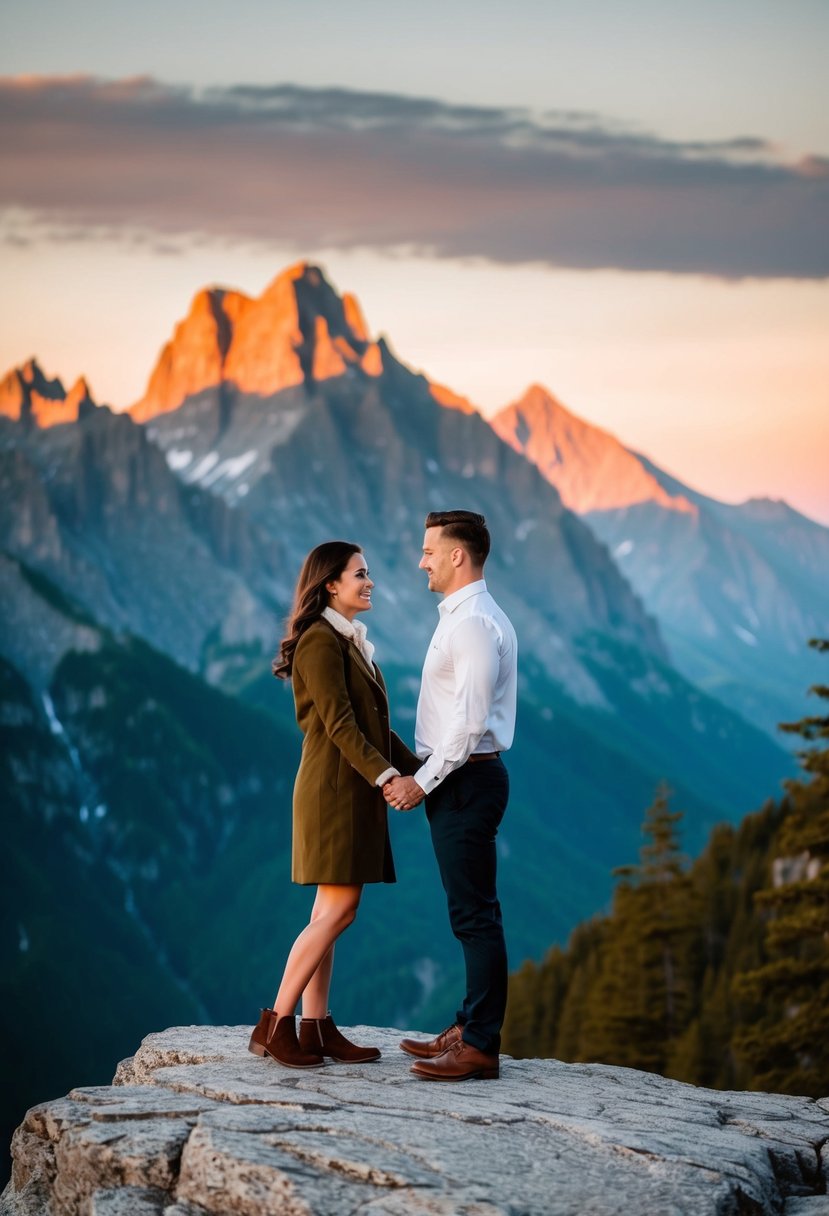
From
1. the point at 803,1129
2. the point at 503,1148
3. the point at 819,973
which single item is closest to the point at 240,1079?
the point at 503,1148

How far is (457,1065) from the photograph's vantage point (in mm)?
→ 12602

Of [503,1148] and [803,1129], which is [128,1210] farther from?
[803,1129]

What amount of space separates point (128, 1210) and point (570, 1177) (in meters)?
2.93

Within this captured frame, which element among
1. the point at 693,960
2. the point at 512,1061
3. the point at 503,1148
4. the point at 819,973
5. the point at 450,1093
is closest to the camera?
the point at 503,1148

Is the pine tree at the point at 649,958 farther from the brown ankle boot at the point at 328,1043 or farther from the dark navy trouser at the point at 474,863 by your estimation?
the dark navy trouser at the point at 474,863

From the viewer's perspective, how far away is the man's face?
1245cm

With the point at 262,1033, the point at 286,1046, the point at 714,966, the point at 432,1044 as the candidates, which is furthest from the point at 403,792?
the point at 714,966

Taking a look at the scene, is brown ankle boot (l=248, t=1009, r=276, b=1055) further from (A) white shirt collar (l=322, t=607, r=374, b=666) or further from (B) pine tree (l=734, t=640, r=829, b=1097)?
(B) pine tree (l=734, t=640, r=829, b=1097)

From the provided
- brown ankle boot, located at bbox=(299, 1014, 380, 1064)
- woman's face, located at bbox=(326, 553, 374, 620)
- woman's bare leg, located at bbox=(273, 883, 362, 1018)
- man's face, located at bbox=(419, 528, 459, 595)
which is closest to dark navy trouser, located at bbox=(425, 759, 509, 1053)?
woman's bare leg, located at bbox=(273, 883, 362, 1018)

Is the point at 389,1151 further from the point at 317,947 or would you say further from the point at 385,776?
the point at 385,776

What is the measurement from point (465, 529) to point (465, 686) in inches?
51.8

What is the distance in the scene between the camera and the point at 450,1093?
12.0m

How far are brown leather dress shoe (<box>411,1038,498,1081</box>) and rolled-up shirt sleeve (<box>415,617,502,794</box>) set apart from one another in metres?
2.33

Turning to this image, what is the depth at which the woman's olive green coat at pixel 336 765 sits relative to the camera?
12.4 metres
